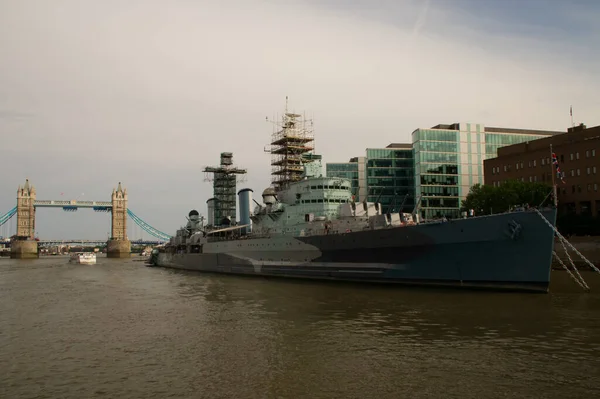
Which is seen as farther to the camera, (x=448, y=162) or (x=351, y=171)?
(x=351, y=171)

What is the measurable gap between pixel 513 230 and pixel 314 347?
12.7 meters

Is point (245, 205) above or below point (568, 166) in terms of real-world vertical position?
below

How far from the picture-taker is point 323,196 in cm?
3438

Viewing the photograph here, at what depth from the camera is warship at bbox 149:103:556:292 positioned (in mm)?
21344

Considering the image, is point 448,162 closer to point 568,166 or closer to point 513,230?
point 568,166

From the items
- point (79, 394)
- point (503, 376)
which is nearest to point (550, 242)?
point (503, 376)

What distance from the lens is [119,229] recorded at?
506 ft

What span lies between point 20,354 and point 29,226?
154491mm

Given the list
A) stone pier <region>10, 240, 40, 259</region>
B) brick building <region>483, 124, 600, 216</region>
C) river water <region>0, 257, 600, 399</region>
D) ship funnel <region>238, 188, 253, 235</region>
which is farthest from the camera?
stone pier <region>10, 240, 40, 259</region>

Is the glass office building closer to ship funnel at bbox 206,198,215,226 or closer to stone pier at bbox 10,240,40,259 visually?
ship funnel at bbox 206,198,215,226

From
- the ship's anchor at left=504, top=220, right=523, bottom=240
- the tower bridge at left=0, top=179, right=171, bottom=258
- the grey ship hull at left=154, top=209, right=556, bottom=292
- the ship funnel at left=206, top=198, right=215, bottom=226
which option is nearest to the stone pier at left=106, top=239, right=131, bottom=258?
the tower bridge at left=0, top=179, right=171, bottom=258

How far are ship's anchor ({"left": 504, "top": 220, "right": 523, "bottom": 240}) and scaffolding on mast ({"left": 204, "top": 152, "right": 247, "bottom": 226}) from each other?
43423mm

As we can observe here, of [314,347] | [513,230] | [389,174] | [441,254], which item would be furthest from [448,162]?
[314,347]

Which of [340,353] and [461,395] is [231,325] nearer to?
[340,353]
